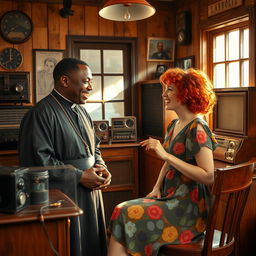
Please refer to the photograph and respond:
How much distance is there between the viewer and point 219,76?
12.6ft

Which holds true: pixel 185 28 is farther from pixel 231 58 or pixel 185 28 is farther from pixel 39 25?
pixel 39 25

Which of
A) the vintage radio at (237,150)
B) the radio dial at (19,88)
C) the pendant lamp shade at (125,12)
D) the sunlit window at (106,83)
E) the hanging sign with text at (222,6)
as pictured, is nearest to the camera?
the pendant lamp shade at (125,12)

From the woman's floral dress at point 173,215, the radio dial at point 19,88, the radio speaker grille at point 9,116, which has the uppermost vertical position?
the radio dial at point 19,88

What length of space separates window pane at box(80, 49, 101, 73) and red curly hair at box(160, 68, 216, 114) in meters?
2.24

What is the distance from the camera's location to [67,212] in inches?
59.8

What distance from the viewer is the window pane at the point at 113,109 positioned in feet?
14.9

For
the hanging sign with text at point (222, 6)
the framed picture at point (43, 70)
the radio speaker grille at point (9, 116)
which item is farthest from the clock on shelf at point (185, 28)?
the radio speaker grille at point (9, 116)

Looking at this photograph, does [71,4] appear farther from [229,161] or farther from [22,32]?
[229,161]

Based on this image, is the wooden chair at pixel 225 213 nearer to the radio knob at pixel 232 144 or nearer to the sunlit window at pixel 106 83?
the radio knob at pixel 232 144

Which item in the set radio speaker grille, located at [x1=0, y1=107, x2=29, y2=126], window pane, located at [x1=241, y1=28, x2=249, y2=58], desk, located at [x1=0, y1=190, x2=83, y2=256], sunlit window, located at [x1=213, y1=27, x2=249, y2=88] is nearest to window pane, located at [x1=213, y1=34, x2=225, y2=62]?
sunlit window, located at [x1=213, y1=27, x2=249, y2=88]

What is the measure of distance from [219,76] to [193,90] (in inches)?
67.3

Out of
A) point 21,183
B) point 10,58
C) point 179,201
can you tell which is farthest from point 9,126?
point 21,183

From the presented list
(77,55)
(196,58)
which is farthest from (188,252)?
(77,55)

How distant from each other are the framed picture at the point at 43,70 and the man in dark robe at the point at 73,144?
65.3 inches
